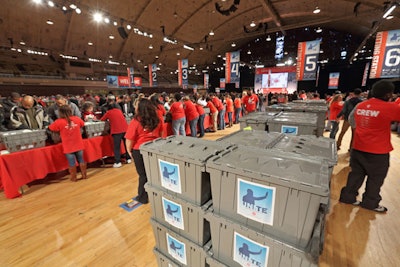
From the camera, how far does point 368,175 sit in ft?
7.81

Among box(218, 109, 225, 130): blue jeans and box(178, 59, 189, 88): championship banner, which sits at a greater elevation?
box(178, 59, 189, 88): championship banner

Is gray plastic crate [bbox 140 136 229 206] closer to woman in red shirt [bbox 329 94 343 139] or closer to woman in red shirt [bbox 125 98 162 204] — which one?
woman in red shirt [bbox 125 98 162 204]

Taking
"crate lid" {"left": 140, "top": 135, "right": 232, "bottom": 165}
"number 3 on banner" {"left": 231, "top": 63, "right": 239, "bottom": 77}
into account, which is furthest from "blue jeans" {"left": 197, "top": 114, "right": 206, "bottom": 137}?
"number 3 on banner" {"left": 231, "top": 63, "right": 239, "bottom": 77}

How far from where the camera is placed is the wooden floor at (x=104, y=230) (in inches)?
74.2

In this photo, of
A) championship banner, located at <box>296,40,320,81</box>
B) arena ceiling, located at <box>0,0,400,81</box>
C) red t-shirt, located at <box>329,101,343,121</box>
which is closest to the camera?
red t-shirt, located at <box>329,101,343,121</box>

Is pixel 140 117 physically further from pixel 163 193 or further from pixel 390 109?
pixel 390 109

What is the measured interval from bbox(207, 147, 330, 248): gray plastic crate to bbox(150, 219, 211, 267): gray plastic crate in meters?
0.43

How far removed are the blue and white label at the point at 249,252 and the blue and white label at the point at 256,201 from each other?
6.7 inches

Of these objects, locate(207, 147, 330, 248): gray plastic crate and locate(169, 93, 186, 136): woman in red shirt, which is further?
locate(169, 93, 186, 136): woman in red shirt

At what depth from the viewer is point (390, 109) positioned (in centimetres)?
204

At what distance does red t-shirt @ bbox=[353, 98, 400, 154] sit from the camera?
206 centimetres

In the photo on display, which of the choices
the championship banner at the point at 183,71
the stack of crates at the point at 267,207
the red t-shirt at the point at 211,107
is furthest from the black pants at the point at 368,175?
the championship banner at the point at 183,71

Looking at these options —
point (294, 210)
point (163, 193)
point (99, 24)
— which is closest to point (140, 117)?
point (163, 193)

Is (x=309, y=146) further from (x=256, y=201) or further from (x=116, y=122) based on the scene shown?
(x=116, y=122)
